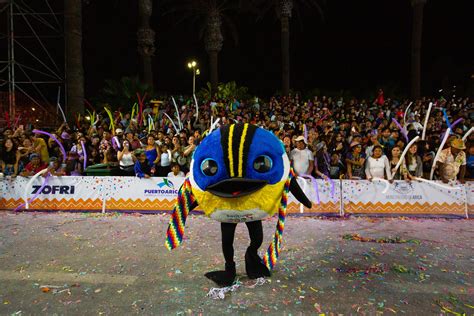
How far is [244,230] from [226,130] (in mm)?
2769

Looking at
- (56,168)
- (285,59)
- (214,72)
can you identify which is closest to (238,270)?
(56,168)

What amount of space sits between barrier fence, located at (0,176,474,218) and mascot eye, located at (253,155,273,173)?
11.4 feet

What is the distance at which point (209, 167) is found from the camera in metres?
3.24

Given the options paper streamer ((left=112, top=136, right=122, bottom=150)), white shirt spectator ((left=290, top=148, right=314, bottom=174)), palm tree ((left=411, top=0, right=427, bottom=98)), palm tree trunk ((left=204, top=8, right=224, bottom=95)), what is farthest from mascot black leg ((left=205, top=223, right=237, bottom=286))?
palm tree trunk ((left=204, top=8, right=224, bottom=95))

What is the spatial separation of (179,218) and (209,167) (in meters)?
0.76

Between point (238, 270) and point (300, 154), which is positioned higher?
point (300, 154)

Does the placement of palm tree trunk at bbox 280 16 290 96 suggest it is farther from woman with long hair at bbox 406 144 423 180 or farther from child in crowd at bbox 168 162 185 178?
child in crowd at bbox 168 162 185 178

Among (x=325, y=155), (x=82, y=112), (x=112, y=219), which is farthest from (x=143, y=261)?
(x=82, y=112)

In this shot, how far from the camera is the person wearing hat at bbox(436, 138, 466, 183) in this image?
677 cm

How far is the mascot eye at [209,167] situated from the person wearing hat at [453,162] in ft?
18.1

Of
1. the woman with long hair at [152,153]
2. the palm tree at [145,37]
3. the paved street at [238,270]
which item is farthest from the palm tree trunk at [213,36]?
the paved street at [238,270]

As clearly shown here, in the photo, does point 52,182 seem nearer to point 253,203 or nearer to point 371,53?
point 253,203

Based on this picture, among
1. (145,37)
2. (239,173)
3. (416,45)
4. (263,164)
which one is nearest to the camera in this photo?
(239,173)

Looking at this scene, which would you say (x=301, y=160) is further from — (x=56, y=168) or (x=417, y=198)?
(x=56, y=168)
